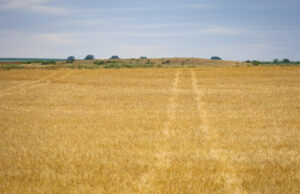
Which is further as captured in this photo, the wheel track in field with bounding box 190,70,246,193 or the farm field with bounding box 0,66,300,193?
the farm field with bounding box 0,66,300,193

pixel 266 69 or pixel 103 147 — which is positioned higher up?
pixel 266 69

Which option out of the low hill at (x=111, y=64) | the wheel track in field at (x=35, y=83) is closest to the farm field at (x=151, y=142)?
the wheel track in field at (x=35, y=83)

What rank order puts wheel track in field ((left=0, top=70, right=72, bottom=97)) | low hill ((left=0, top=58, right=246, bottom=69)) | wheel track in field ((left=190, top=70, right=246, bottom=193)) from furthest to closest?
low hill ((left=0, top=58, right=246, bottom=69)) → wheel track in field ((left=0, top=70, right=72, bottom=97)) → wheel track in field ((left=190, top=70, right=246, bottom=193))

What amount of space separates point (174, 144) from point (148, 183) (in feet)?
9.77

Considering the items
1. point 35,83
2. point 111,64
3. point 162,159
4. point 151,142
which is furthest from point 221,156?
point 111,64

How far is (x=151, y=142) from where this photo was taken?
9578 millimetres

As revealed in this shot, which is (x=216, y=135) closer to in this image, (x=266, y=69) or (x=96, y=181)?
(x=96, y=181)

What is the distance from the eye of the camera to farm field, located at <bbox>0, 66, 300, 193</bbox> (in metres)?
6.52

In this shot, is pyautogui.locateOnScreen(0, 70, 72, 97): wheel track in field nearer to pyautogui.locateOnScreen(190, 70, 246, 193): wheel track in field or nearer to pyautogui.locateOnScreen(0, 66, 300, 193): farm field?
pyautogui.locateOnScreen(0, 66, 300, 193): farm field

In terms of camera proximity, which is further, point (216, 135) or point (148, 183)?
point (216, 135)

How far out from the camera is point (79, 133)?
1078 cm

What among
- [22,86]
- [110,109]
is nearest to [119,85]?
[22,86]

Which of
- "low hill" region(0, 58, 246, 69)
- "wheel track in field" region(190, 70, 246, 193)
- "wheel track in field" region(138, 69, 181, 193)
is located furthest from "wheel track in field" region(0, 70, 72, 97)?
"wheel track in field" region(190, 70, 246, 193)

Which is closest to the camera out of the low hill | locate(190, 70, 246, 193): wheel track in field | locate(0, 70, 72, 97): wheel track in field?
locate(190, 70, 246, 193): wheel track in field
